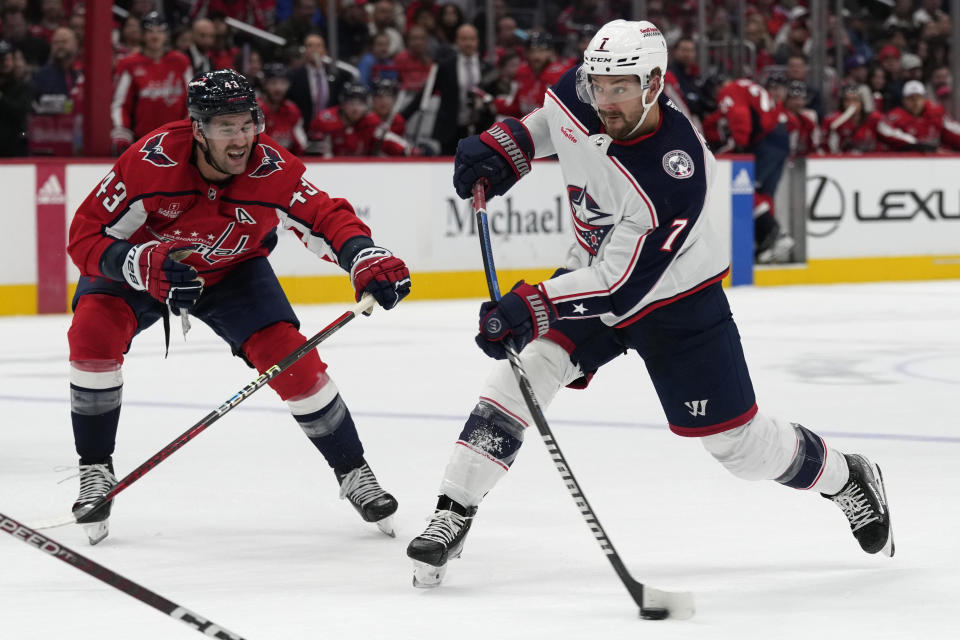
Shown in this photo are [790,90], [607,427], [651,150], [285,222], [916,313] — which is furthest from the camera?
[790,90]

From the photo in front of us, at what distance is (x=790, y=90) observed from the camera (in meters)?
10.6

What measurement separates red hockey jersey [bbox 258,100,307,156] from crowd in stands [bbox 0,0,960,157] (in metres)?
0.01

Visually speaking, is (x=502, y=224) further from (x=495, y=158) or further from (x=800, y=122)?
(x=495, y=158)

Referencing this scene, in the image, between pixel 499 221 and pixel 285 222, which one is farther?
pixel 499 221

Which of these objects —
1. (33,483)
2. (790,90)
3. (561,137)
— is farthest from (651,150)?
(790,90)

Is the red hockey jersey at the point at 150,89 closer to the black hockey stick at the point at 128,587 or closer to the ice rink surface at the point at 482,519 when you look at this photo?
the ice rink surface at the point at 482,519

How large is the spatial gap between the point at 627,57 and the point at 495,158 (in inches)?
15.9

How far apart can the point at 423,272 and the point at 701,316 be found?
6.17 meters

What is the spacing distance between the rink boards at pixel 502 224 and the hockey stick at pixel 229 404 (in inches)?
192

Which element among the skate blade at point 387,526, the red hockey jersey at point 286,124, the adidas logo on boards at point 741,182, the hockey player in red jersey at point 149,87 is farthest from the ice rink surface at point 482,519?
the adidas logo on boards at point 741,182

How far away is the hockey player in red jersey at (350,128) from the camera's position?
898 cm

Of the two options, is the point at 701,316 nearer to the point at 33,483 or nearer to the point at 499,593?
the point at 499,593

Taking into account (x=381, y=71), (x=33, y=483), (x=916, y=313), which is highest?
(x=381, y=71)

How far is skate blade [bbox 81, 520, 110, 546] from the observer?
3193 mm
